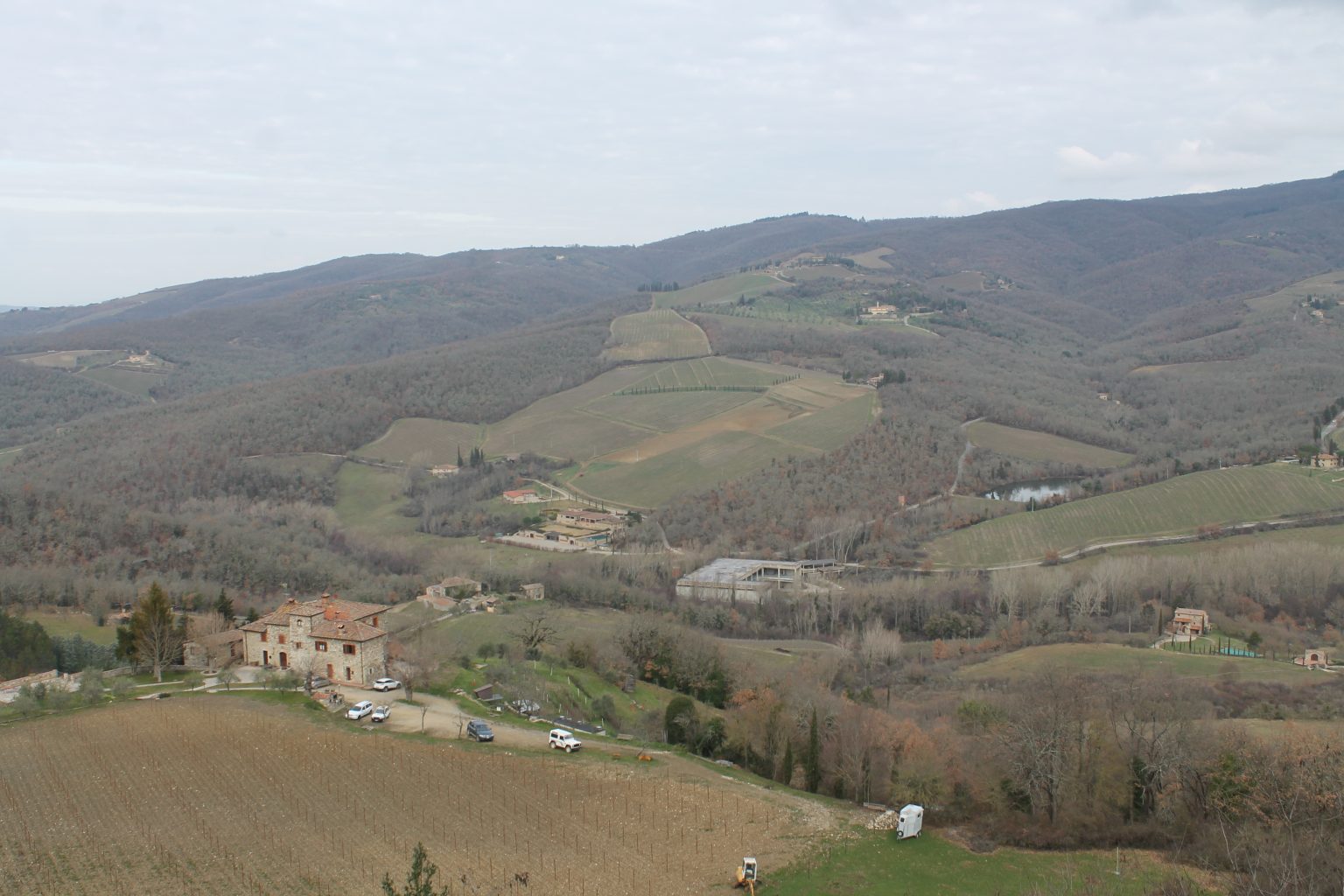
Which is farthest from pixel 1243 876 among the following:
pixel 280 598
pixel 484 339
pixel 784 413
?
pixel 484 339

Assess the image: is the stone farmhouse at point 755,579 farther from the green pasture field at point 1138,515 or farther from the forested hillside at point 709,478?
the green pasture field at point 1138,515

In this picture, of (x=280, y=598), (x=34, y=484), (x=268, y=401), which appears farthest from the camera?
(x=268, y=401)

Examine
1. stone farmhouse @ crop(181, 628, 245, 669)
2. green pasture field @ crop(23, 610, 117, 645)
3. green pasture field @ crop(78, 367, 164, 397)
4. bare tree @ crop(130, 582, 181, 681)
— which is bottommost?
green pasture field @ crop(23, 610, 117, 645)

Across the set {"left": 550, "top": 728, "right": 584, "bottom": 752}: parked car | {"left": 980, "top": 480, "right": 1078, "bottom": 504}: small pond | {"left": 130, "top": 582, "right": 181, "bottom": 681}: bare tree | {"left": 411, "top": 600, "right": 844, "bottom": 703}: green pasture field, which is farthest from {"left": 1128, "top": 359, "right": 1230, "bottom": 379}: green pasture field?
{"left": 130, "top": 582, "right": 181, "bottom": 681}: bare tree

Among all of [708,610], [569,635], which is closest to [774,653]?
[708,610]

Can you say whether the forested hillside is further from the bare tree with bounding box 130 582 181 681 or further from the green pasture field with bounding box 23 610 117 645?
the bare tree with bounding box 130 582 181 681

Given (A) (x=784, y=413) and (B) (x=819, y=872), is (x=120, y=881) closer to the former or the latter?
(B) (x=819, y=872)

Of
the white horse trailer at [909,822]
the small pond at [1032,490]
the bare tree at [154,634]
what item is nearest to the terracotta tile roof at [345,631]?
the bare tree at [154,634]
